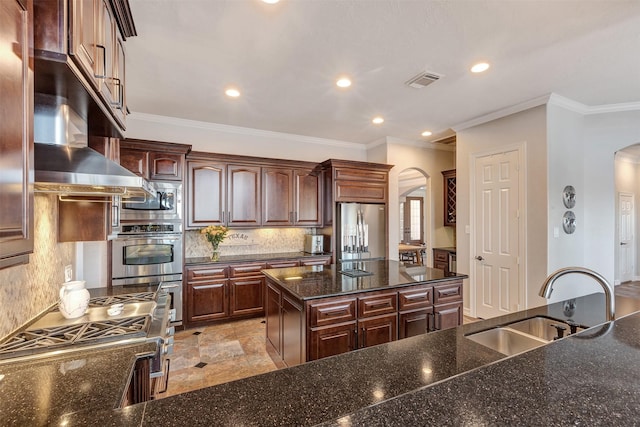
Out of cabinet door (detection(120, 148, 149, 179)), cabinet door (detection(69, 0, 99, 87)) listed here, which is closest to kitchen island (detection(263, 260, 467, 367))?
cabinet door (detection(69, 0, 99, 87))

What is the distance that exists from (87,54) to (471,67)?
2.83 metres

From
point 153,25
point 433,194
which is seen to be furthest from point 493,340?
point 433,194

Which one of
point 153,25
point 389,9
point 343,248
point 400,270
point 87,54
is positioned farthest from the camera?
point 343,248

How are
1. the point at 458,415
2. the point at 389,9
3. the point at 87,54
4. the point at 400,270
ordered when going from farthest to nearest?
the point at 400,270, the point at 389,9, the point at 87,54, the point at 458,415

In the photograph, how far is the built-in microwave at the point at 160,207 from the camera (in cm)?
349

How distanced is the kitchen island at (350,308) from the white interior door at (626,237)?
20.0 feet

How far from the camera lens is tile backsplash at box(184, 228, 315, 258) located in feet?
14.0

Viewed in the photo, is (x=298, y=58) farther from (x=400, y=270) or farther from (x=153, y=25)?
(x=400, y=270)

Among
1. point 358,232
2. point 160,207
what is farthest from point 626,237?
point 160,207

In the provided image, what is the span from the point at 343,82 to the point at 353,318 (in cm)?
225

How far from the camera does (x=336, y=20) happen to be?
2.06m

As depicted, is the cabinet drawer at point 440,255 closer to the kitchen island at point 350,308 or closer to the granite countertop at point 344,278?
the granite countertop at point 344,278

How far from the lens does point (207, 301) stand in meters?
3.84

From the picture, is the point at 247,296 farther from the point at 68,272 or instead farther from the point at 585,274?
the point at 585,274
